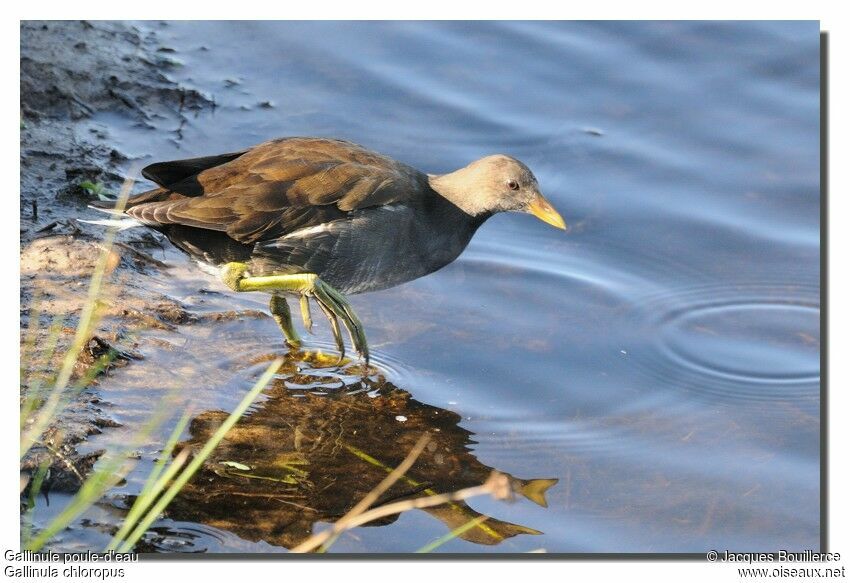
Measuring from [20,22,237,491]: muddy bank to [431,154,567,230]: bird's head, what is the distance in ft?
5.09

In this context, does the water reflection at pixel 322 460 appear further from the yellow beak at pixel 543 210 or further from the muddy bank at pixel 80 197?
the yellow beak at pixel 543 210

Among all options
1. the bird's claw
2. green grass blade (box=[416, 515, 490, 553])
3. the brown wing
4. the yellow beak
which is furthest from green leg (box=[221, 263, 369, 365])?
green grass blade (box=[416, 515, 490, 553])

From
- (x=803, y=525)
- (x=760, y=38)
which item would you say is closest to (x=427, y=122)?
(x=760, y=38)

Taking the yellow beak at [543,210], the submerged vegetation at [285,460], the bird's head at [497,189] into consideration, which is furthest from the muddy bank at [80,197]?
the yellow beak at [543,210]

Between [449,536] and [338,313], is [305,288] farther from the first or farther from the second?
[449,536]

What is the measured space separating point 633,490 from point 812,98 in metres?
4.27

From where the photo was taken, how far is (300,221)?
5617 millimetres

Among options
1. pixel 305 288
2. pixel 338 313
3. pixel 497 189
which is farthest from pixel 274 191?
pixel 497 189

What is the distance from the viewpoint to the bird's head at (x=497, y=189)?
619 cm

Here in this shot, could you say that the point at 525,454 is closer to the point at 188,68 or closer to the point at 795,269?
the point at 795,269

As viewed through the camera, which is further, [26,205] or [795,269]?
[795,269]

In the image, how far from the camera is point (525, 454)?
5285 millimetres

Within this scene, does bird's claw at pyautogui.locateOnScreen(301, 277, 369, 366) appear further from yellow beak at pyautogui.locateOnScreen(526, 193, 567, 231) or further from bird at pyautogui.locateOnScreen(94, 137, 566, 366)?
yellow beak at pyautogui.locateOnScreen(526, 193, 567, 231)

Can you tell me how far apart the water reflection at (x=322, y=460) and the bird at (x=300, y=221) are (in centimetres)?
30
